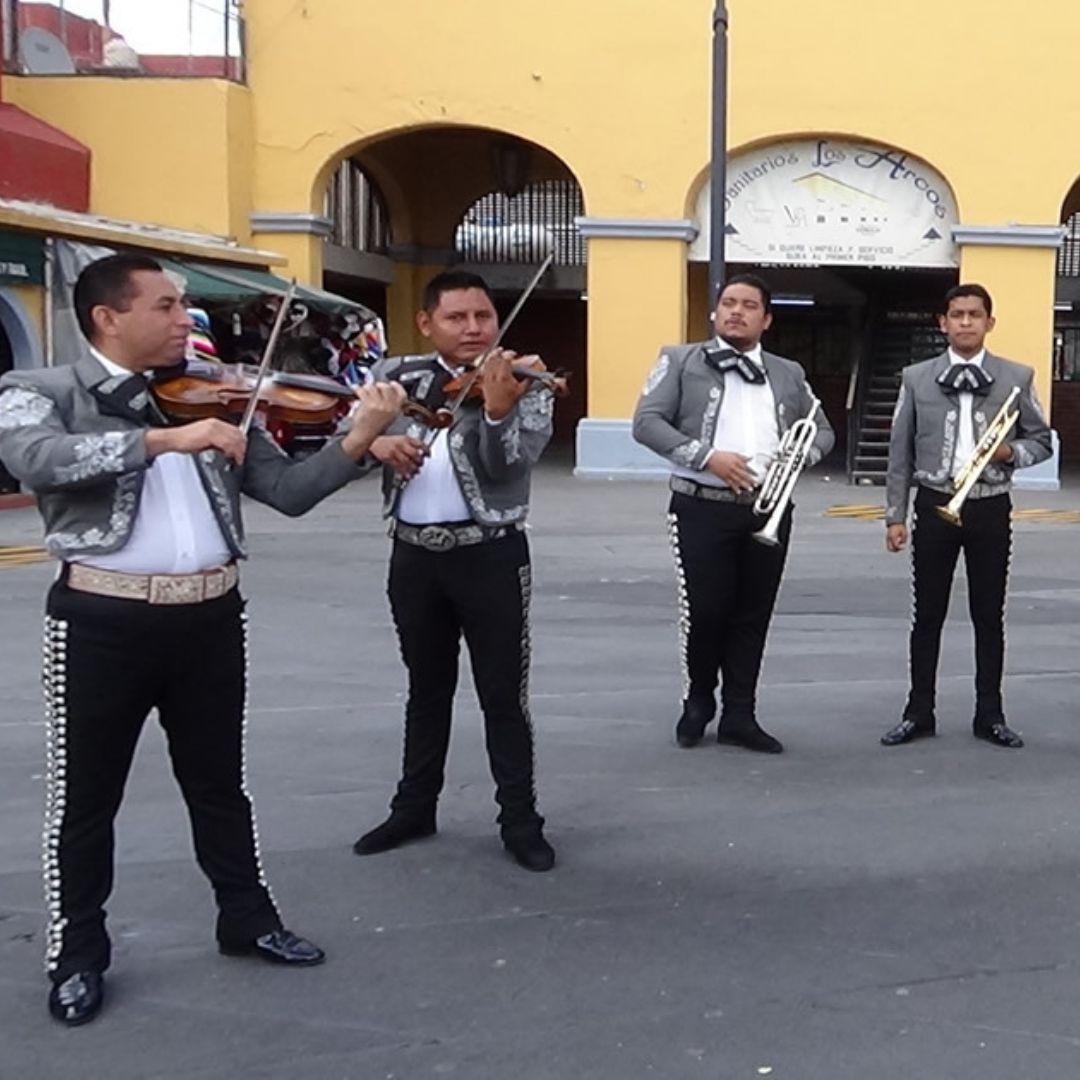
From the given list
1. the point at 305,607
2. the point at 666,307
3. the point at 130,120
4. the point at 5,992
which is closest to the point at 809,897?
the point at 5,992

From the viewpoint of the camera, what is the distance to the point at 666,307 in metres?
18.6

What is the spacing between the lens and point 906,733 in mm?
6449

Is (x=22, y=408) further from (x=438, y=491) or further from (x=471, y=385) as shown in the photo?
(x=438, y=491)

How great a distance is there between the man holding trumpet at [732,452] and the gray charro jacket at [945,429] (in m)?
0.44

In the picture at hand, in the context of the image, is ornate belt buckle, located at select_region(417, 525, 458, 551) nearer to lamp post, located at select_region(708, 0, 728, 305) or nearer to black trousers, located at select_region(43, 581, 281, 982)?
black trousers, located at select_region(43, 581, 281, 982)

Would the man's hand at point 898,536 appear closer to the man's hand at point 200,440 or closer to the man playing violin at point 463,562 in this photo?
the man playing violin at point 463,562

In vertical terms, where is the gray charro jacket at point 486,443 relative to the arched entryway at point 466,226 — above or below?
below

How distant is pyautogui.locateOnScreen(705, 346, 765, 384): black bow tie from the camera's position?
241 inches

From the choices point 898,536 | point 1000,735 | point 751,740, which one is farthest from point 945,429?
point 751,740

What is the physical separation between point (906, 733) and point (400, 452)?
3.07m

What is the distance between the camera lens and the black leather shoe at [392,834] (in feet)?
16.6

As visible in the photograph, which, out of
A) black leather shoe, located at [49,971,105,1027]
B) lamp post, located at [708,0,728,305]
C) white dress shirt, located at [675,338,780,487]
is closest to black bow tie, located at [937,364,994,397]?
white dress shirt, located at [675,338,780,487]

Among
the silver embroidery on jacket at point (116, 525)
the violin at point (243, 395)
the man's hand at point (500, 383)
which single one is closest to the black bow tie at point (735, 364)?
the man's hand at point (500, 383)

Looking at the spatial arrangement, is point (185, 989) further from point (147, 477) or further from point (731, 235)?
point (731, 235)
